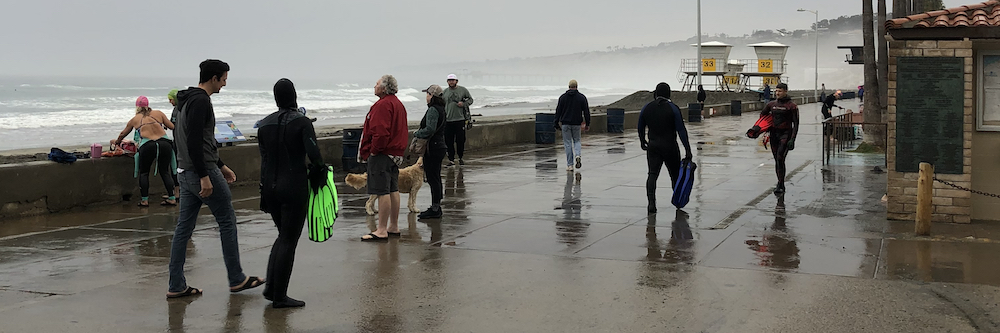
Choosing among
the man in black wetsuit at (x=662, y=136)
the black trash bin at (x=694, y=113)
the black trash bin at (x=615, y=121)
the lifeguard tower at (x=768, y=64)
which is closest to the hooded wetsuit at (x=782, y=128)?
the man in black wetsuit at (x=662, y=136)

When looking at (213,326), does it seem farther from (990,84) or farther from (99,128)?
(99,128)

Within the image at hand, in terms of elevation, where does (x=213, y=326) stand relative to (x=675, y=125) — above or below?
below

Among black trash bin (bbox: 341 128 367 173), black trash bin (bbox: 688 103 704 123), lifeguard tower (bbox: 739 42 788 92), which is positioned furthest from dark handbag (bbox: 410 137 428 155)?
lifeguard tower (bbox: 739 42 788 92)


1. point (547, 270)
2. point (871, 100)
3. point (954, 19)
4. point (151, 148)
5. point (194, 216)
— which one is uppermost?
point (954, 19)

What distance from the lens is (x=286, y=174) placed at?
6324mm

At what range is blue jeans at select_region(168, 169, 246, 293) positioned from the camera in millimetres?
6539

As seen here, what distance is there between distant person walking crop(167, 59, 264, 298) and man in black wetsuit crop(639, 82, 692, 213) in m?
5.52

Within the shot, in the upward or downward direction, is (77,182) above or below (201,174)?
below

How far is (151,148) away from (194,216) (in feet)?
16.9

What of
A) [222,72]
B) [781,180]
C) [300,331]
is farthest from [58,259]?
[781,180]

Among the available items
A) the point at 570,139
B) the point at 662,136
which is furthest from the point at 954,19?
the point at 570,139

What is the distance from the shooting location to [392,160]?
29.7 ft

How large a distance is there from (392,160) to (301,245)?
1160 mm

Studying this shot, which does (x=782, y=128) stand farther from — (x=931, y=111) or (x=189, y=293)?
(x=189, y=293)
